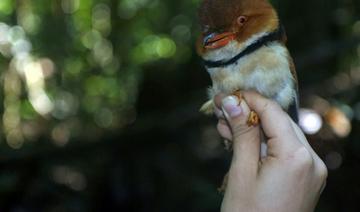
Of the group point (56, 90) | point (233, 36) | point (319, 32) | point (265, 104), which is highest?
point (233, 36)

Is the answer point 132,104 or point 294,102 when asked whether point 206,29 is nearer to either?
point 294,102

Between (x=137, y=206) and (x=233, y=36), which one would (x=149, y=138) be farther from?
(x=233, y=36)

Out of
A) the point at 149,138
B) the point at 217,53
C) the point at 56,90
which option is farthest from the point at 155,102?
the point at 217,53

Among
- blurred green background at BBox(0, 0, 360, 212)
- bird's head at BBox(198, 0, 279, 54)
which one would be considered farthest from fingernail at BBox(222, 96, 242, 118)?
blurred green background at BBox(0, 0, 360, 212)

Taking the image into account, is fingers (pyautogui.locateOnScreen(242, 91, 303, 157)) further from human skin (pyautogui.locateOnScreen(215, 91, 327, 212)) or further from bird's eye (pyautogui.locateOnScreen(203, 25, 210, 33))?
bird's eye (pyautogui.locateOnScreen(203, 25, 210, 33))

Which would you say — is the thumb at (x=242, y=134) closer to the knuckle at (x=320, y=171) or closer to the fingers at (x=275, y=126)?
the fingers at (x=275, y=126)

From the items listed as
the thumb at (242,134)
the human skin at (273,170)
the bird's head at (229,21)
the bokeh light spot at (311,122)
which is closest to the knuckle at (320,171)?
the human skin at (273,170)
